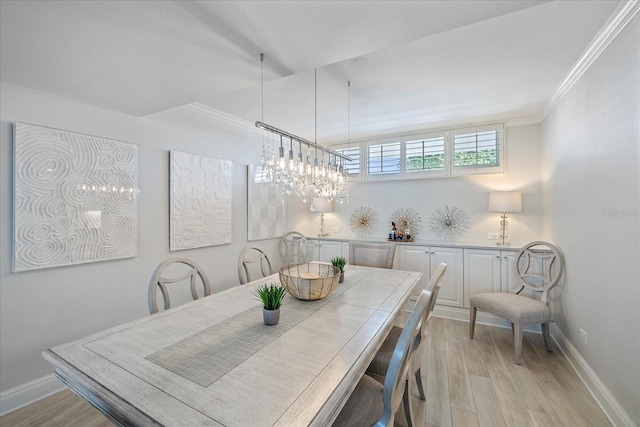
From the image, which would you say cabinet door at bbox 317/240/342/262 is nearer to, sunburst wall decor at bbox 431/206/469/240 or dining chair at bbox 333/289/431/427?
sunburst wall decor at bbox 431/206/469/240

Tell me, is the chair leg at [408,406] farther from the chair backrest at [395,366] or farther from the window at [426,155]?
the window at [426,155]

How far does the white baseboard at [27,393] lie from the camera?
6.04ft

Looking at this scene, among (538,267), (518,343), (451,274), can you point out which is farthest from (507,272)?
(518,343)

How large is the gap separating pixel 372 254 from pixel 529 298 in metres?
1.61

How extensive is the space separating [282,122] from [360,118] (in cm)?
101

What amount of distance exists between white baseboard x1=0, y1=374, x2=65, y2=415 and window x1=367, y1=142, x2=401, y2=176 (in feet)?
Result: 13.5

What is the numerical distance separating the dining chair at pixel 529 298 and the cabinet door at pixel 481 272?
21cm

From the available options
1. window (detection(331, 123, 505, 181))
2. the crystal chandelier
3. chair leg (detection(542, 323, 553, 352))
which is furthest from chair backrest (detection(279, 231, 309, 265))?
chair leg (detection(542, 323, 553, 352))

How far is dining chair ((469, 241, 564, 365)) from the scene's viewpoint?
2441mm

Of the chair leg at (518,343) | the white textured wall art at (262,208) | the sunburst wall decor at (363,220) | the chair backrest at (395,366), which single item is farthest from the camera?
the sunburst wall decor at (363,220)

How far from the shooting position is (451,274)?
3414 millimetres

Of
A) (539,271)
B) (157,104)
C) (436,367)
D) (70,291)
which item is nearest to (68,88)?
(157,104)

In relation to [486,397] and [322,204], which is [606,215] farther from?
[322,204]

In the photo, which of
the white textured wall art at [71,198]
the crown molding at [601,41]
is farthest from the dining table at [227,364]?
the crown molding at [601,41]
